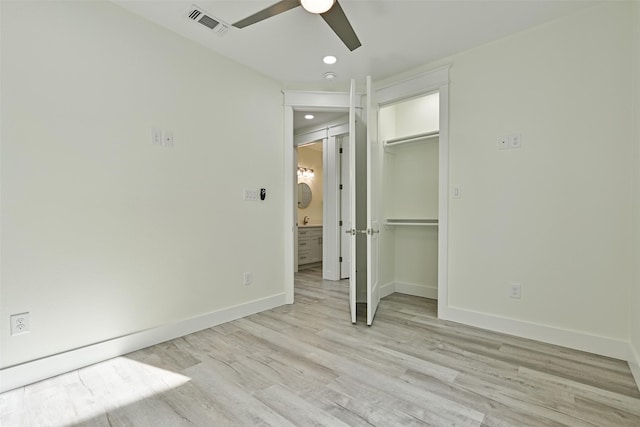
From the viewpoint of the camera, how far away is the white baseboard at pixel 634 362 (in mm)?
1819

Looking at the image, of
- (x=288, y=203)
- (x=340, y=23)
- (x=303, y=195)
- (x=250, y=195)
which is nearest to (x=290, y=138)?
(x=288, y=203)

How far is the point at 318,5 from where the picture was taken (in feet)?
6.15

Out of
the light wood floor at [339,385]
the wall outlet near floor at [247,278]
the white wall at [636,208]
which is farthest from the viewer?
the wall outlet near floor at [247,278]

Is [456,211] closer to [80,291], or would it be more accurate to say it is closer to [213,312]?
Result: [213,312]

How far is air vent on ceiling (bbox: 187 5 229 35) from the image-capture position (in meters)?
2.26

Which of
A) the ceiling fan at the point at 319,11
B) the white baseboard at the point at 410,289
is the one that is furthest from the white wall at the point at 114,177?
the white baseboard at the point at 410,289

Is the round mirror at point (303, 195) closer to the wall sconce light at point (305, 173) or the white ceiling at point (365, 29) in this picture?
the wall sconce light at point (305, 173)

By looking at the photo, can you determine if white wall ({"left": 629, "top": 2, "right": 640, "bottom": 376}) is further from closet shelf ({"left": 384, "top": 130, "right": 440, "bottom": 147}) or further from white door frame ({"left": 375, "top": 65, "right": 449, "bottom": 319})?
closet shelf ({"left": 384, "top": 130, "right": 440, "bottom": 147})

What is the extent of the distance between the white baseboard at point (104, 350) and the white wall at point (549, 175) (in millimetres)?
2241

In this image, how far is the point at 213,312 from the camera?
2781 millimetres

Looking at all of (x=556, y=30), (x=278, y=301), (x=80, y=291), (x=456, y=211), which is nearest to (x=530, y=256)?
(x=456, y=211)

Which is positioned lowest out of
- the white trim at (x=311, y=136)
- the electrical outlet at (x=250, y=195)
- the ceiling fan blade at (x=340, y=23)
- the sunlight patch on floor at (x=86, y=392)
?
the sunlight patch on floor at (x=86, y=392)

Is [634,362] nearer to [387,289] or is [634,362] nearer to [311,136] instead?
[387,289]

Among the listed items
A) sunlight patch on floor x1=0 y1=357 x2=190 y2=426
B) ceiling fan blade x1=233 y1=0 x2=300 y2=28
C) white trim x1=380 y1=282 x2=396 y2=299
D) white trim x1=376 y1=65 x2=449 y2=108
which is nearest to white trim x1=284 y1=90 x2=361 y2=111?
white trim x1=376 y1=65 x2=449 y2=108
